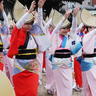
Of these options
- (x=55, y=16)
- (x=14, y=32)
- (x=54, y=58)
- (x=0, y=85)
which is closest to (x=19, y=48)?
(x=14, y=32)

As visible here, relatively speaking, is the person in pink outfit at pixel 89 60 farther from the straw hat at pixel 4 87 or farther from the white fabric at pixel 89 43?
the straw hat at pixel 4 87

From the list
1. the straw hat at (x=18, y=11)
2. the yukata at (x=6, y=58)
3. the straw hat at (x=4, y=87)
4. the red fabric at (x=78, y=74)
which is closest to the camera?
the straw hat at (x=4, y=87)

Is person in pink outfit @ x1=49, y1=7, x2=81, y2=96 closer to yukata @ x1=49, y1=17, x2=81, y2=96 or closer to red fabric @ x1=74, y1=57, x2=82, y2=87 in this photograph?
yukata @ x1=49, y1=17, x2=81, y2=96

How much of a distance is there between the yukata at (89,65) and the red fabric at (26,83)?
1.01m

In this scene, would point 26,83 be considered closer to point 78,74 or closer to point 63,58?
point 63,58

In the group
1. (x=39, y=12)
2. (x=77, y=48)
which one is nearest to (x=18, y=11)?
(x=39, y=12)

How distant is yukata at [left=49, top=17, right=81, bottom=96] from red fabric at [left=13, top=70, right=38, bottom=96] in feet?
1.94

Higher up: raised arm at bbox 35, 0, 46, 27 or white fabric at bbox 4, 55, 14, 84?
raised arm at bbox 35, 0, 46, 27

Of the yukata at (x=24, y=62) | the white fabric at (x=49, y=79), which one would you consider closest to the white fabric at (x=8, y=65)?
the white fabric at (x=49, y=79)

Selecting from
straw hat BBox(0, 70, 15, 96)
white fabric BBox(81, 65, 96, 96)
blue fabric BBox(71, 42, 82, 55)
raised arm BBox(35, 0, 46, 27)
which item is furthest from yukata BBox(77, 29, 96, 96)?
straw hat BBox(0, 70, 15, 96)

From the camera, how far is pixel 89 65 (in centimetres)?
304

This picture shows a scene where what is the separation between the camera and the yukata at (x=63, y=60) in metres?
3.05

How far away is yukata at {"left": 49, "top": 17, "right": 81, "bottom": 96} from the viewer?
10.0 feet

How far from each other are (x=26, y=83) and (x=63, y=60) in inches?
33.9
